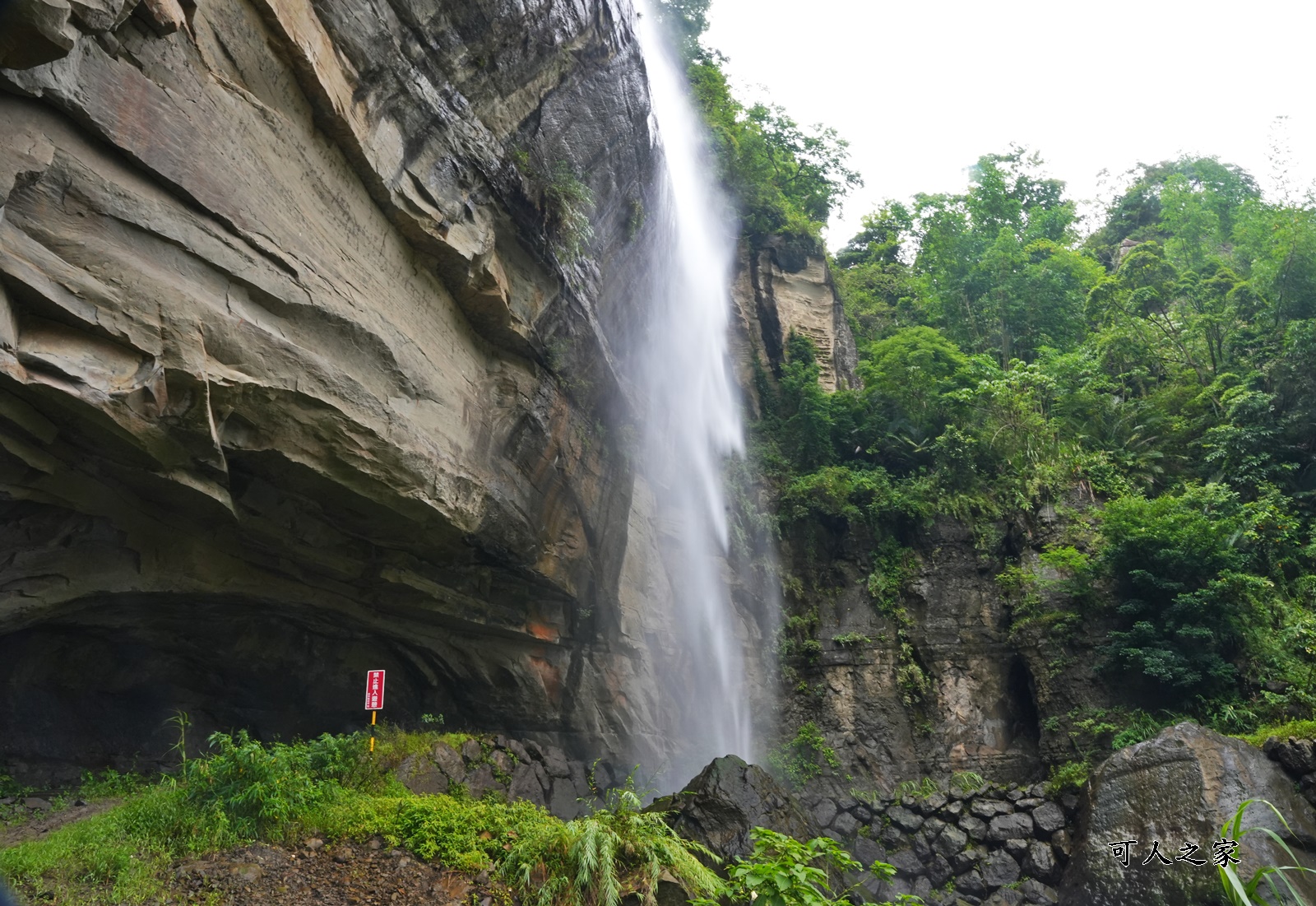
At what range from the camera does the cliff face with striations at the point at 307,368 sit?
6.39 metres

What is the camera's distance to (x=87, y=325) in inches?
248

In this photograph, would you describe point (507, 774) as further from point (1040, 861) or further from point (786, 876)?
point (1040, 861)

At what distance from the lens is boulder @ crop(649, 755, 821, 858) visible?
981cm

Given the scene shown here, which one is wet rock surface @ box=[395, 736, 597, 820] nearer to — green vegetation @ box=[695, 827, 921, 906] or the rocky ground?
the rocky ground

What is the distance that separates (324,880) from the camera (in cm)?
644

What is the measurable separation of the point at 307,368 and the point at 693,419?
1204cm

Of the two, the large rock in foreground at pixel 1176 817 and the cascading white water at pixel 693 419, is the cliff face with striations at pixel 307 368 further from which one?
the large rock in foreground at pixel 1176 817

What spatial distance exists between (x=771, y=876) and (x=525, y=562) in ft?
24.4

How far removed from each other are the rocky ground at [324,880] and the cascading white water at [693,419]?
8844mm

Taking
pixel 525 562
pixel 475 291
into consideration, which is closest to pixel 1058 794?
pixel 525 562

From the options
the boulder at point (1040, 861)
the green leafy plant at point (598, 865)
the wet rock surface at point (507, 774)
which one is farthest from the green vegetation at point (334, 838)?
the boulder at point (1040, 861)

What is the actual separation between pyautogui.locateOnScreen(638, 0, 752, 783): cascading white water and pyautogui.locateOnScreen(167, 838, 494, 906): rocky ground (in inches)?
348

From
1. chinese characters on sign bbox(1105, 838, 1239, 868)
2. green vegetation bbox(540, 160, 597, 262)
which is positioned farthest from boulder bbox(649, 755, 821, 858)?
green vegetation bbox(540, 160, 597, 262)

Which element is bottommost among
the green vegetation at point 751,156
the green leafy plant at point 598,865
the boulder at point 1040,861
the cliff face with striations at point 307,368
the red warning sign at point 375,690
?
the boulder at point 1040,861
